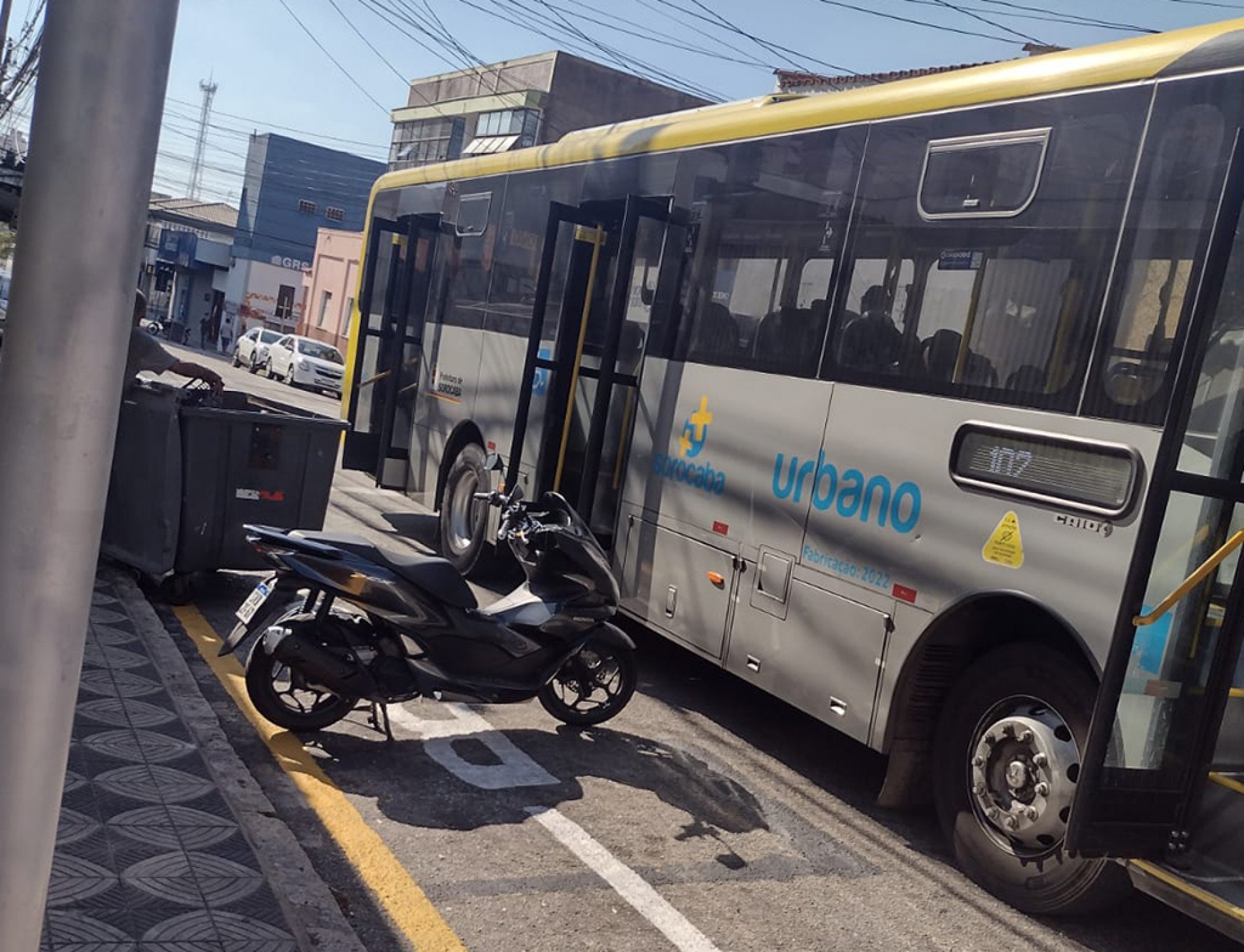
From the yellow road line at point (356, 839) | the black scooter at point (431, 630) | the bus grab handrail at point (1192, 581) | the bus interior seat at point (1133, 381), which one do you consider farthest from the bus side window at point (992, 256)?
the yellow road line at point (356, 839)

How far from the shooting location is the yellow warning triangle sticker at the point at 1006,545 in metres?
4.96

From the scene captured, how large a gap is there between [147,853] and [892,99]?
15.8 feet

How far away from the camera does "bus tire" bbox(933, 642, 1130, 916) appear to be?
476cm

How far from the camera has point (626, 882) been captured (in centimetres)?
464

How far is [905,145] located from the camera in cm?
595

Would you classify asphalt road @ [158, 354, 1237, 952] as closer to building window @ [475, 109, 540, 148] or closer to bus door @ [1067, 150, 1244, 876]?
bus door @ [1067, 150, 1244, 876]

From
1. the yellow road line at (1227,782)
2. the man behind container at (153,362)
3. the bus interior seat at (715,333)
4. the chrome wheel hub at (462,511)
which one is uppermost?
the bus interior seat at (715,333)

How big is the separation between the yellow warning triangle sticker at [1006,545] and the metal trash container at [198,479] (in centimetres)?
474

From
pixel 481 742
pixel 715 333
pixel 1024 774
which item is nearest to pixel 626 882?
pixel 481 742

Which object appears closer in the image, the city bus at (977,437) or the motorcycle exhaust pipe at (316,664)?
the city bus at (977,437)

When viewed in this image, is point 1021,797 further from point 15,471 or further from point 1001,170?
point 15,471

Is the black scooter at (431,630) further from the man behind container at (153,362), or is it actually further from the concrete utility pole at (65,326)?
the concrete utility pole at (65,326)

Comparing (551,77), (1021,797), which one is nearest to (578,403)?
(1021,797)

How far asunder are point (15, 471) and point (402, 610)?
3857 millimetres
